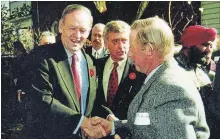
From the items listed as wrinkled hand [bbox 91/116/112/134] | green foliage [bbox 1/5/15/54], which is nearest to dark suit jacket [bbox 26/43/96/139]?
wrinkled hand [bbox 91/116/112/134]

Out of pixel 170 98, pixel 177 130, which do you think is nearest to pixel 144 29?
pixel 170 98

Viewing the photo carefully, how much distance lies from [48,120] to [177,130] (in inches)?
35.4

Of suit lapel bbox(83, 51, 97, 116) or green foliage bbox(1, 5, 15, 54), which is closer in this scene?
suit lapel bbox(83, 51, 97, 116)

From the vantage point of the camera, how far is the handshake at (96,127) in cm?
217

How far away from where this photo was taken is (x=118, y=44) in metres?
2.90

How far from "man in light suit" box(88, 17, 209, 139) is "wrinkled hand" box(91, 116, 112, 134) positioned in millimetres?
396

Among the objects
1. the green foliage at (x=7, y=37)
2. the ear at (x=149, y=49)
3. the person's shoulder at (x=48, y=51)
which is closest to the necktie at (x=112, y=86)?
the person's shoulder at (x=48, y=51)

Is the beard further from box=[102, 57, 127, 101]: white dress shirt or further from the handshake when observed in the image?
the handshake

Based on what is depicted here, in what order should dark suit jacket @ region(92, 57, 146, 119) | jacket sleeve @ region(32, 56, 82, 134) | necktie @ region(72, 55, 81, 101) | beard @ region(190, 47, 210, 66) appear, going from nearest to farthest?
jacket sleeve @ region(32, 56, 82, 134)
necktie @ region(72, 55, 81, 101)
dark suit jacket @ region(92, 57, 146, 119)
beard @ region(190, 47, 210, 66)

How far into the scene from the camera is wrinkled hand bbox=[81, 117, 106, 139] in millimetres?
2166

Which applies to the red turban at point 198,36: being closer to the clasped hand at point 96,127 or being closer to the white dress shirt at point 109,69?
the white dress shirt at point 109,69

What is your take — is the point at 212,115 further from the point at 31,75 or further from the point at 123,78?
the point at 31,75

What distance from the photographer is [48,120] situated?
6.92 feet

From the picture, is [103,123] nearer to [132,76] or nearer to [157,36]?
[132,76]
